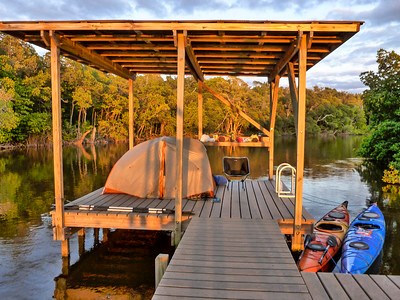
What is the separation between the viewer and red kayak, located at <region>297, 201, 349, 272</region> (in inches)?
238

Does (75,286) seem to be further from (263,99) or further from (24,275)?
(263,99)

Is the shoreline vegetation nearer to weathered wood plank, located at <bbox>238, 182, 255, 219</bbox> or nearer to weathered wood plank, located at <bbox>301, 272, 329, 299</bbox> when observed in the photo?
weathered wood plank, located at <bbox>238, 182, 255, 219</bbox>

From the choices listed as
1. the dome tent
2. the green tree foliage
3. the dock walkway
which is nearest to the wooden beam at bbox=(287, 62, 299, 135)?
the dock walkway

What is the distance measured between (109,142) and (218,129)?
14.0 meters

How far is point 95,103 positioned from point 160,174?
120 feet

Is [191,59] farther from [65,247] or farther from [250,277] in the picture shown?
[250,277]

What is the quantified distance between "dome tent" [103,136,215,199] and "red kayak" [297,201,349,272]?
2.51 m

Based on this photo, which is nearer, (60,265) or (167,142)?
(60,265)

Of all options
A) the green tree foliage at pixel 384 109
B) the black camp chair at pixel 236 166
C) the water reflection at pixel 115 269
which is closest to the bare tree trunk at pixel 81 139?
the green tree foliage at pixel 384 109

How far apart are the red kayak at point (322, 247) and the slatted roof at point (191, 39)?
145 inches

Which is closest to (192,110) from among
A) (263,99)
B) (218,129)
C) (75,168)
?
(218,129)

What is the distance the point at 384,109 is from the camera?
Answer: 18.2 metres

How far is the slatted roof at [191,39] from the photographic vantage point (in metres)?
6.00

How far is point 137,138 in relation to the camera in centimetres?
4378
